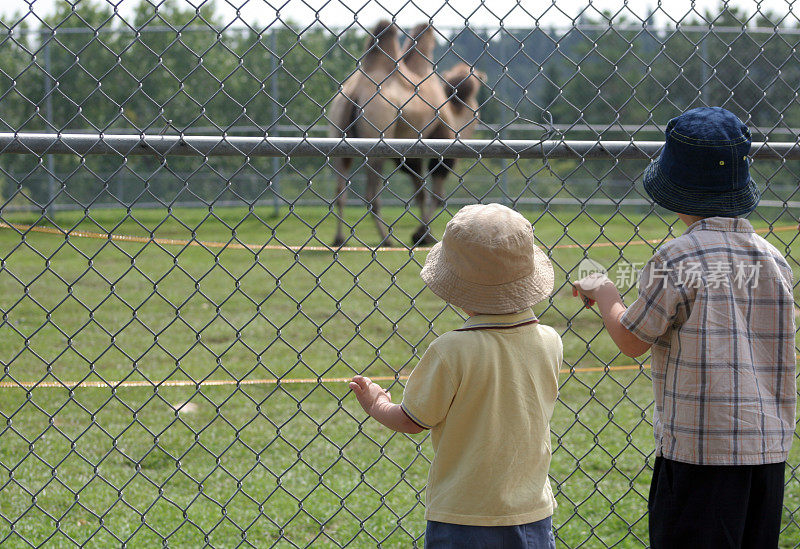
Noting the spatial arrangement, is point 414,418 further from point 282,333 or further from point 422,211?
point 282,333

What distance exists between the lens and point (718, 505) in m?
1.99

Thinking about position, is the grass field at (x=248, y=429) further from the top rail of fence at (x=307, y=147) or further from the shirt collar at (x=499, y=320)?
the shirt collar at (x=499, y=320)

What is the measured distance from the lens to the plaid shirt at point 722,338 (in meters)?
1.95

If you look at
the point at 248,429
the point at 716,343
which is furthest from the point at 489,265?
the point at 248,429

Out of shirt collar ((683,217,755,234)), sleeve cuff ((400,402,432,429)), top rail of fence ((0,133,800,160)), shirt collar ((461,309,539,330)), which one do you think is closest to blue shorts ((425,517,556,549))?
sleeve cuff ((400,402,432,429))

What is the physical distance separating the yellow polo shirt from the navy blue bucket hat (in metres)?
0.51

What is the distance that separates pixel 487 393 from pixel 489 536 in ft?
1.11

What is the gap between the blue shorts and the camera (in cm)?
191

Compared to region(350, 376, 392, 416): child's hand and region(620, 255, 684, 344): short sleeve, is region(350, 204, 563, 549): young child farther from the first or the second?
region(620, 255, 684, 344): short sleeve

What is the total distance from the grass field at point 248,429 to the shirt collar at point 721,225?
559mm

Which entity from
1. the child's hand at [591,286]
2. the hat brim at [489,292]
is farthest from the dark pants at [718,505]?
the hat brim at [489,292]

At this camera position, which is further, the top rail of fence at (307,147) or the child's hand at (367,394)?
the top rail of fence at (307,147)

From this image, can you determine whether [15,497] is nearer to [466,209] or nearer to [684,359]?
[466,209]

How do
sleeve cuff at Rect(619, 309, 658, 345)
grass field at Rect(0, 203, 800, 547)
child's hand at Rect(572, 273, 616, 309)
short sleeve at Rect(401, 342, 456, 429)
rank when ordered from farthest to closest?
1. grass field at Rect(0, 203, 800, 547)
2. child's hand at Rect(572, 273, 616, 309)
3. sleeve cuff at Rect(619, 309, 658, 345)
4. short sleeve at Rect(401, 342, 456, 429)
